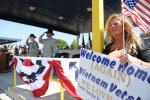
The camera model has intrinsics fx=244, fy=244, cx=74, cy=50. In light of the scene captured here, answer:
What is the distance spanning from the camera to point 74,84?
449 cm

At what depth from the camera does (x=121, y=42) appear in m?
2.64

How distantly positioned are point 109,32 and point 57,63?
6.84ft

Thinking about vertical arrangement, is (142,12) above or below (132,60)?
above

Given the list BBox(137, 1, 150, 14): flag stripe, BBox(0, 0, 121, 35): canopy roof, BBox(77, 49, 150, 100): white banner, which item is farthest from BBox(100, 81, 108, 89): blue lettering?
BBox(0, 0, 121, 35): canopy roof

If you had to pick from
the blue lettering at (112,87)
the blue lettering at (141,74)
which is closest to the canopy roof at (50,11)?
the blue lettering at (112,87)

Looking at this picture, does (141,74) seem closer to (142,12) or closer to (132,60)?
(132,60)

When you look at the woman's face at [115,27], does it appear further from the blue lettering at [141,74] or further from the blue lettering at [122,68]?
the blue lettering at [141,74]

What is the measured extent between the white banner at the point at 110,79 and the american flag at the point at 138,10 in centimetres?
50

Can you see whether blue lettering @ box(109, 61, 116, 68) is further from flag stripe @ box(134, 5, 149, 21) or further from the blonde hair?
flag stripe @ box(134, 5, 149, 21)

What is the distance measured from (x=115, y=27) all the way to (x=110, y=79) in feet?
1.83

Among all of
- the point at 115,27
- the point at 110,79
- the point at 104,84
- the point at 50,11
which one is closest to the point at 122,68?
the point at 110,79

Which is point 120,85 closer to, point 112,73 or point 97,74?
point 112,73

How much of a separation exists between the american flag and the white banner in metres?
0.50

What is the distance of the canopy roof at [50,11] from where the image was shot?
420 inches
